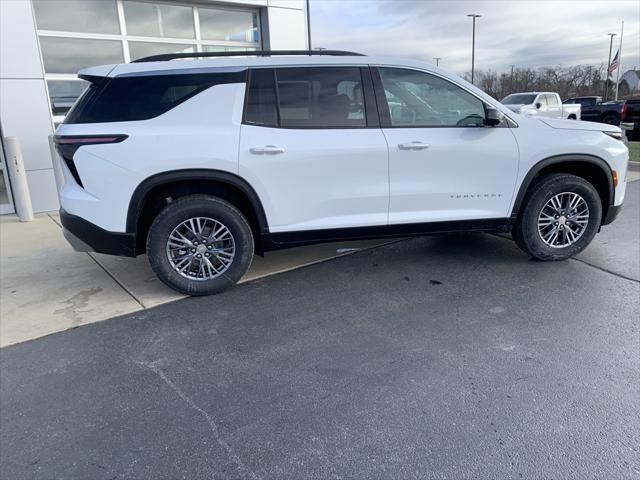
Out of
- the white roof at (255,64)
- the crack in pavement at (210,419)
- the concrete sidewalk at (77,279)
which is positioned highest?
the white roof at (255,64)

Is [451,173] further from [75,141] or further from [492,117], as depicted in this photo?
[75,141]

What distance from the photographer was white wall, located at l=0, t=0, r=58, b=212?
23.9ft

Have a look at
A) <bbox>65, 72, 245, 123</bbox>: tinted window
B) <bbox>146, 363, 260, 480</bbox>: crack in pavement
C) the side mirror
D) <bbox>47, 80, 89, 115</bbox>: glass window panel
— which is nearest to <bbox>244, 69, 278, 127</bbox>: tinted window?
<bbox>65, 72, 245, 123</bbox>: tinted window

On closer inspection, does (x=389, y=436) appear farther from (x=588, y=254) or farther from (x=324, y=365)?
(x=588, y=254)

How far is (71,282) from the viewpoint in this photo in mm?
4871

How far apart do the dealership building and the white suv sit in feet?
14.1

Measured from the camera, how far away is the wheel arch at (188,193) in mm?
4008

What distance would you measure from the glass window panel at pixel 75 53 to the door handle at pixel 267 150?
575cm

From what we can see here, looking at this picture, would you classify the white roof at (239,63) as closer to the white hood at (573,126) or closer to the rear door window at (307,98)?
the rear door window at (307,98)

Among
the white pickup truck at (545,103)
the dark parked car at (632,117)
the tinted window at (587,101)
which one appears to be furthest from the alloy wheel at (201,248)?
the tinted window at (587,101)

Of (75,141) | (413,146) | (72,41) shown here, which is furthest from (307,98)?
(72,41)

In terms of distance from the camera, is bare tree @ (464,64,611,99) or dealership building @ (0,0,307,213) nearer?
dealership building @ (0,0,307,213)

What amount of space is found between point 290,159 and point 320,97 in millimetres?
625

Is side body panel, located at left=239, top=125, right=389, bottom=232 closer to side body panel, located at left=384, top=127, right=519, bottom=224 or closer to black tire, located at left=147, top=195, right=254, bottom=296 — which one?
side body panel, located at left=384, top=127, right=519, bottom=224
